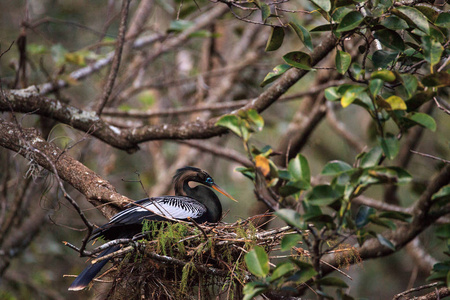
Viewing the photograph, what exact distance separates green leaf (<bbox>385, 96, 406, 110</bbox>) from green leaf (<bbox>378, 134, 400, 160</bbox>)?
0.36 feet

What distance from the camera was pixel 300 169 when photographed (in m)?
1.88

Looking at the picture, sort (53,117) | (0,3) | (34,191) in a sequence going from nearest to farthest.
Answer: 1. (53,117)
2. (34,191)
3. (0,3)

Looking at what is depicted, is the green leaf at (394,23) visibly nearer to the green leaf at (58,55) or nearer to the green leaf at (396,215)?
the green leaf at (396,215)

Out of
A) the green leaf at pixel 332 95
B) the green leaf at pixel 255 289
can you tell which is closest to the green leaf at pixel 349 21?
the green leaf at pixel 332 95

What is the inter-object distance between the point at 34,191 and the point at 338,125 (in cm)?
395

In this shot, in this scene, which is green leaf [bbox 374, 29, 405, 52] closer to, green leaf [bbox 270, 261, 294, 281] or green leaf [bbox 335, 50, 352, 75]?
green leaf [bbox 335, 50, 352, 75]

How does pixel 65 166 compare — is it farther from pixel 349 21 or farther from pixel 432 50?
pixel 432 50

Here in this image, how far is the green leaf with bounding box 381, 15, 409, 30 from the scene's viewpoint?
2.27 meters

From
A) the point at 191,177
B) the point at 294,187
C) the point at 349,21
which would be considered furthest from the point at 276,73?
the point at 191,177

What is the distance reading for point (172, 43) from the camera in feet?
23.6

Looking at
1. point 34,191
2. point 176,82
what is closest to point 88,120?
point 34,191

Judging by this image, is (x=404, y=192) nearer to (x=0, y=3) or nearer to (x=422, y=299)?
(x=422, y=299)

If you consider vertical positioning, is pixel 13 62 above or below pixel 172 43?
above

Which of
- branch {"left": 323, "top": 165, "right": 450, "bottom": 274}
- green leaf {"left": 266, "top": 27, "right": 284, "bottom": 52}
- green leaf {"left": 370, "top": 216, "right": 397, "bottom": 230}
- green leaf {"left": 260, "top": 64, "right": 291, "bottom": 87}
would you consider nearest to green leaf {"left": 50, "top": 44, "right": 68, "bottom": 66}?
green leaf {"left": 266, "top": 27, "right": 284, "bottom": 52}
